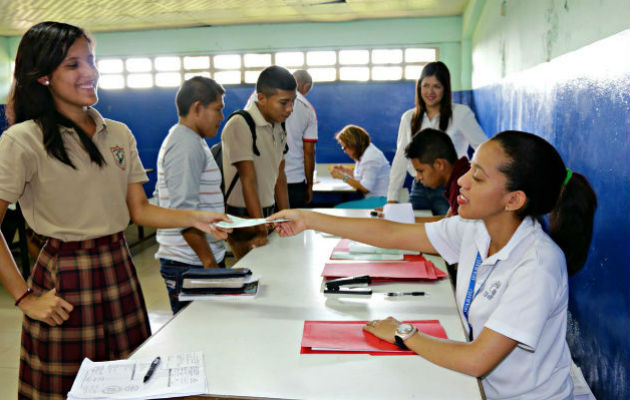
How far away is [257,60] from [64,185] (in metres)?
6.06

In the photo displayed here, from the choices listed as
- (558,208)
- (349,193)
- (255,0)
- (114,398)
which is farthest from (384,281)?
(255,0)

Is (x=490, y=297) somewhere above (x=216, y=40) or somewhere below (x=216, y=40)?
below

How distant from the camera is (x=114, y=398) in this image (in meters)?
1.06

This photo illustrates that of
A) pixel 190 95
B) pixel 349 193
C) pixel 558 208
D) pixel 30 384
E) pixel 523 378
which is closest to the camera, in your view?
pixel 523 378

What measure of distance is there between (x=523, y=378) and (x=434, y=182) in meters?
1.48

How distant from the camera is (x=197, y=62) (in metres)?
7.45

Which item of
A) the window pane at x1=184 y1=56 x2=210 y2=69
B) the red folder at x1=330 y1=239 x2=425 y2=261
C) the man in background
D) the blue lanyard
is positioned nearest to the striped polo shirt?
the red folder at x1=330 y1=239 x2=425 y2=261

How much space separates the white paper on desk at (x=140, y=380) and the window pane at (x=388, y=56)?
20.6ft

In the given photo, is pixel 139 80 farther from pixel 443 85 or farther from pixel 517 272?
pixel 517 272

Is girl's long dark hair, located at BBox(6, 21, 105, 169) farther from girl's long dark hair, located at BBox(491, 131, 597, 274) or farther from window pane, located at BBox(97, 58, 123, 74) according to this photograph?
window pane, located at BBox(97, 58, 123, 74)

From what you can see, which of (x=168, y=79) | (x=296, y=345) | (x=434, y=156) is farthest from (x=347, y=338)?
(x=168, y=79)

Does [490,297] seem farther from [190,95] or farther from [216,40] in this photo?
[216,40]

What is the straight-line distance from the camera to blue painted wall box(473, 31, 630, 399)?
136cm

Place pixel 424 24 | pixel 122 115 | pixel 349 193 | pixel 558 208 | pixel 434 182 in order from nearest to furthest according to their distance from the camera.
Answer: pixel 558 208, pixel 434 182, pixel 349 193, pixel 424 24, pixel 122 115
